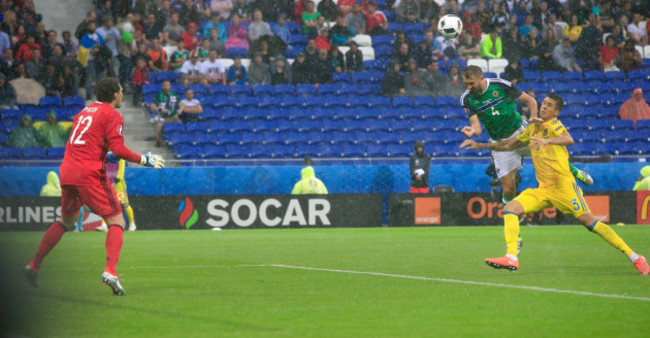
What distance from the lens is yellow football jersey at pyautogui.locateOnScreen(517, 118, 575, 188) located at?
10.2m

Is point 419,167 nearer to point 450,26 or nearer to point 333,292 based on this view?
point 450,26

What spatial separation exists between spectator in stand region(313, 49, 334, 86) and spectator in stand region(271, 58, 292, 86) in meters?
0.83

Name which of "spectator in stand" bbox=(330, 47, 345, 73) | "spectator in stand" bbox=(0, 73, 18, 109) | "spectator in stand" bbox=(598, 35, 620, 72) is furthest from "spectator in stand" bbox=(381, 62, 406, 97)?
"spectator in stand" bbox=(0, 73, 18, 109)

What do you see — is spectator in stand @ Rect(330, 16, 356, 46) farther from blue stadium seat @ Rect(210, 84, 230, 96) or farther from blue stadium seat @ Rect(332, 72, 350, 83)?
blue stadium seat @ Rect(210, 84, 230, 96)

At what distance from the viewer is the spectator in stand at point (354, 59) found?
27.3 meters

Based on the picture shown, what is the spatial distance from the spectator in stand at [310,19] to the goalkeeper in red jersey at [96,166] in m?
19.5

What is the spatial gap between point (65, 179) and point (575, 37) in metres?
24.7

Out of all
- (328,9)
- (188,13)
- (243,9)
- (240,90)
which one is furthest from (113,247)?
(328,9)

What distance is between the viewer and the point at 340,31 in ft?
92.1

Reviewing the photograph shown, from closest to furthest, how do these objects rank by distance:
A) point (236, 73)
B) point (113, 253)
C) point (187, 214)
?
point (113, 253), point (187, 214), point (236, 73)

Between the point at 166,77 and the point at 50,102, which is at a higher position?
the point at 166,77

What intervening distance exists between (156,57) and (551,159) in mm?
17773

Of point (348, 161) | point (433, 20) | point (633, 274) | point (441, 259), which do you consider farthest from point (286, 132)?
point (633, 274)

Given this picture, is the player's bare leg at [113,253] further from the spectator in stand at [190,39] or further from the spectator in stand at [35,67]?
the spectator in stand at [190,39]
